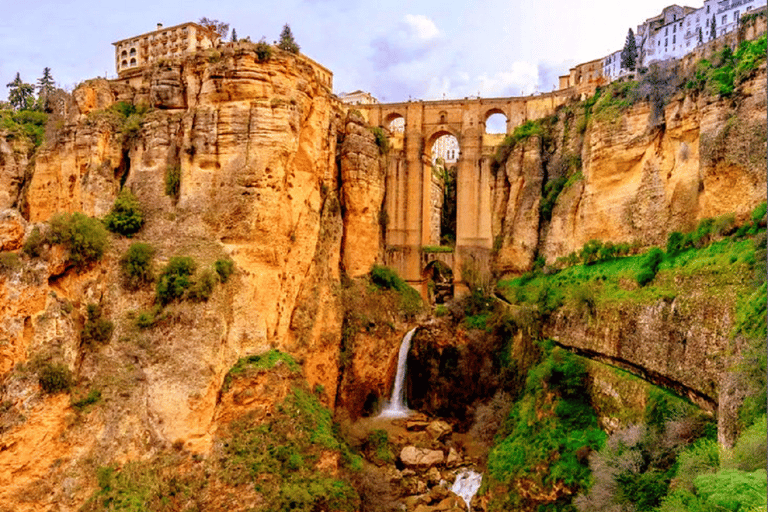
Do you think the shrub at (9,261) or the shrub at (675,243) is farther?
the shrub at (675,243)

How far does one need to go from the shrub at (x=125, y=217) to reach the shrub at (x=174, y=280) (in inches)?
87.8

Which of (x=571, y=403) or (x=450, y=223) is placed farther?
(x=450, y=223)

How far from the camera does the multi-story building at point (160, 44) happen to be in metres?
44.1

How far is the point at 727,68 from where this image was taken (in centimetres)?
1988

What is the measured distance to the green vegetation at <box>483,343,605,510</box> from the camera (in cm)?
1814

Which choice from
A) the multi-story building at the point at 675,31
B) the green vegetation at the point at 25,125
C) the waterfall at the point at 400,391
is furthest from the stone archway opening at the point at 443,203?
the green vegetation at the point at 25,125

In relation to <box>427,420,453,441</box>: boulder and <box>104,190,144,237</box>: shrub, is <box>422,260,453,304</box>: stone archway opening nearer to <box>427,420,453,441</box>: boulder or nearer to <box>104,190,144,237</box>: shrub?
<box>427,420,453,441</box>: boulder

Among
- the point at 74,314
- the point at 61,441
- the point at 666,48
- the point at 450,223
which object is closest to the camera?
the point at 61,441

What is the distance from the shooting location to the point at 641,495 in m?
14.3

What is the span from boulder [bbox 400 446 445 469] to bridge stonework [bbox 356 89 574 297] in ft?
39.4

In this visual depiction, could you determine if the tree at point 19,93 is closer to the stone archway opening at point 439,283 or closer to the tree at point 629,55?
the stone archway opening at point 439,283

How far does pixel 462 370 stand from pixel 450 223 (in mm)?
14434

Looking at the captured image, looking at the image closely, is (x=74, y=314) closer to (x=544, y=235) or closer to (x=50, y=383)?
(x=50, y=383)

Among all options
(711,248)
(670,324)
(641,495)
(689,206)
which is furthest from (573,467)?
(689,206)
